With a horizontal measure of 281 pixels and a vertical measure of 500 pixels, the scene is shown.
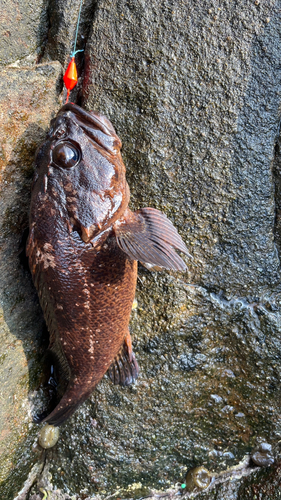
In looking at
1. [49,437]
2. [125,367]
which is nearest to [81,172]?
[125,367]

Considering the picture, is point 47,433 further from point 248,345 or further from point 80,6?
point 80,6

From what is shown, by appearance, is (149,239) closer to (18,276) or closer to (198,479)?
(18,276)

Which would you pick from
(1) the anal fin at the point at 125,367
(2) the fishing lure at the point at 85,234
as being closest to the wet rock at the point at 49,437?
(1) the anal fin at the point at 125,367

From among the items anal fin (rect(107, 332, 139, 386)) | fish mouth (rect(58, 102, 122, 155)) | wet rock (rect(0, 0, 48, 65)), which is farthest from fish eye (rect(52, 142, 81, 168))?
anal fin (rect(107, 332, 139, 386))

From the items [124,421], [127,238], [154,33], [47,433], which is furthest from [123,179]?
[47,433]

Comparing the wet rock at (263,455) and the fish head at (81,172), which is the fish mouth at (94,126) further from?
the wet rock at (263,455)

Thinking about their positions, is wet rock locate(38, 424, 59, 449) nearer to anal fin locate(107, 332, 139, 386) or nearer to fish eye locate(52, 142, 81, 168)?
anal fin locate(107, 332, 139, 386)
